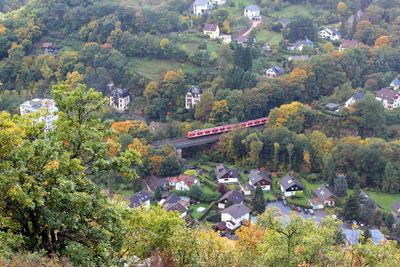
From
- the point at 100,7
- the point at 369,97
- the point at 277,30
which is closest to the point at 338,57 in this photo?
the point at 369,97

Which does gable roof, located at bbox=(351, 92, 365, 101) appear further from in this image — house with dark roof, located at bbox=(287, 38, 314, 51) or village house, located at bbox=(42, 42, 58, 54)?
village house, located at bbox=(42, 42, 58, 54)

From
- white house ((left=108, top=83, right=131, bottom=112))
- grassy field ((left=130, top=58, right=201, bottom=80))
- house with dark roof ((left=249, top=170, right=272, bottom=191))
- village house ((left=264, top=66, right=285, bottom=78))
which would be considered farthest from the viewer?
village house ((left=264, top=66, right=285, bottom=78))

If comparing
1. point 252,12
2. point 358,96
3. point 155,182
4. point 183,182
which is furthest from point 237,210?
point 252,12

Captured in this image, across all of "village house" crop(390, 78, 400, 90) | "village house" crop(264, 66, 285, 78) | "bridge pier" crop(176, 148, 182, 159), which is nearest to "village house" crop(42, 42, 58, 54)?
"bridge pier" crop(176, 148, 182, 159)

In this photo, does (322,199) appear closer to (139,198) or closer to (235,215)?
(235,215)

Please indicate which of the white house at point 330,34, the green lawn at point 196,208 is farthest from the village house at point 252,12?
the green lawn at point 196,208

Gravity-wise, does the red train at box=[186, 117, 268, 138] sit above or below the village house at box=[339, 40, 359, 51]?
below

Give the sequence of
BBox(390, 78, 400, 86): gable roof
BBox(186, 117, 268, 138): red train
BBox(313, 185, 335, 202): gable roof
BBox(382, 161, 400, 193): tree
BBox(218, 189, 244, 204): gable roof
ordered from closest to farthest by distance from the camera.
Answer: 1. BBox(218, 189, 244, 204): gable roof
2. BBox(313, 185, 335, 202): gable roof
3. BBox(382, 161, 400, 193): tree
4. BBox(186, 117, 268, 138): red train
5. BBox(390, 78, 400, 86): gable roof

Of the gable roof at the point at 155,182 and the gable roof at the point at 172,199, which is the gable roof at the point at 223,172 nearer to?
the gable roof at the point at 155,182
